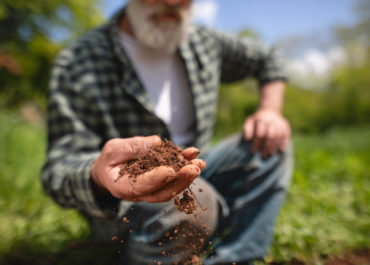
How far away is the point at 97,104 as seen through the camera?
57.9 inches

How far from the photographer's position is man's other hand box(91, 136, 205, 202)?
0.67 metres

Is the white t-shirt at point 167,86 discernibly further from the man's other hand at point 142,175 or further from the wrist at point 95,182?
the man's other hand at point 142,175

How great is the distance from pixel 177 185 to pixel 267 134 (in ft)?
2.95

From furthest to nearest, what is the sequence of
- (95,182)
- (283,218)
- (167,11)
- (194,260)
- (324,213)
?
(324,213) → (283,218) → (167,11) → (95,182) → (194,260)

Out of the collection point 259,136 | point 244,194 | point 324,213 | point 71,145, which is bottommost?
point 324,213

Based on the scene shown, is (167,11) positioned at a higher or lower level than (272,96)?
higher

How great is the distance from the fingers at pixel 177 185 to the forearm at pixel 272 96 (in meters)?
1.25

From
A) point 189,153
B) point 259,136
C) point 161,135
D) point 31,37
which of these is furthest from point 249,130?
point 31,37

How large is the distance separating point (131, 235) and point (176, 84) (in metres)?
1.14

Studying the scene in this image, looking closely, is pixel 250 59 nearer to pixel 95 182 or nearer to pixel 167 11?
pixel 167 11

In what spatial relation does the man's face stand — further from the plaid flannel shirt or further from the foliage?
the foliage

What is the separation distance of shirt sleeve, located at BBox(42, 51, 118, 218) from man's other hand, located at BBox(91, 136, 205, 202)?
18 centimetres

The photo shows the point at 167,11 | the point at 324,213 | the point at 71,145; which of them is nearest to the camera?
the point at 71,145

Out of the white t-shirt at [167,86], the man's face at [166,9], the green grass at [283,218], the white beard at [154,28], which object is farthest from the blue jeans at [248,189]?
the man's face at [166,9]
